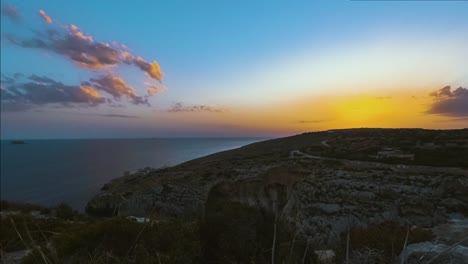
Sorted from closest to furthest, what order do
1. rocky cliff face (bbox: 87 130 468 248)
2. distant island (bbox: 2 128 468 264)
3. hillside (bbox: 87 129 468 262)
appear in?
distant island (bbox: 2 128 468 264) < hillside (bbox: 87 129 468 262) < rocky cliff face (bbox: 87 130 468 248)

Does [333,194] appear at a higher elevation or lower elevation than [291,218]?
higher

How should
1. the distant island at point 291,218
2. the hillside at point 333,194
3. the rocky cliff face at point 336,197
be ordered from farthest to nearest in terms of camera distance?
1. the rocky cliff face at point 336,197
2. the hillside at point 333,194
3. the distant island at point 291,218

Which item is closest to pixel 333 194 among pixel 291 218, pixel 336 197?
pixel 336 197

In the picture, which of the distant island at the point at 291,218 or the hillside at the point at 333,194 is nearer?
the distant island at the point at 291,218

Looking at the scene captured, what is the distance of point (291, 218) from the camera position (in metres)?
18.8

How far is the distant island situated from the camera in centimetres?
561

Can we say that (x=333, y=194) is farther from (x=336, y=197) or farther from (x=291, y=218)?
(x=291, y=218)

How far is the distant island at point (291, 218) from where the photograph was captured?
5605 mm

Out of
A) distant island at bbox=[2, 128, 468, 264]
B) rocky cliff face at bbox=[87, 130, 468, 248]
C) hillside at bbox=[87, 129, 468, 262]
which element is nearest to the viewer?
distant island at bbox=[2, 128, 468, 264]

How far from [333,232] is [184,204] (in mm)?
19299

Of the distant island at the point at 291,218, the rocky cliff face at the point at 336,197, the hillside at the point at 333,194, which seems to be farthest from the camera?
the rocky cliff face at the point at 336,197

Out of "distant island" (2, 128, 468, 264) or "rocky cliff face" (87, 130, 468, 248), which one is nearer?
"distant island" (2, 128, 468, 264)

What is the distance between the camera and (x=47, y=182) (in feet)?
224

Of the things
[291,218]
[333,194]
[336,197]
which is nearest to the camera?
[291,218]
